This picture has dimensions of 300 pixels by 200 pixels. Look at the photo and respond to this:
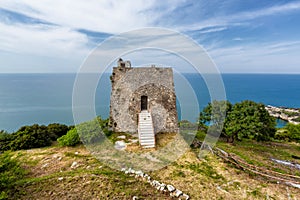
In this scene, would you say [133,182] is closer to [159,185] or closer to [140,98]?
[159,185]

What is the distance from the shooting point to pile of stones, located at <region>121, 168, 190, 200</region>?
748 cm

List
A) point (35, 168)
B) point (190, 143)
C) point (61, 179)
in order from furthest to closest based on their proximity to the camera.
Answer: point (190, 143)
point (35, 168)
point (61, 179)

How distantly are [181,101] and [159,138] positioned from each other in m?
3.49

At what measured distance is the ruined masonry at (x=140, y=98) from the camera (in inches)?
590

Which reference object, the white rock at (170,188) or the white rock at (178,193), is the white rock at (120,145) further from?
the white rock at (178,193)

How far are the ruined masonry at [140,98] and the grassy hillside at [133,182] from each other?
4476 millimetres

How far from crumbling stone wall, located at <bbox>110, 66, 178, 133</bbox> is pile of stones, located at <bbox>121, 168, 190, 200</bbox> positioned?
6.07 m

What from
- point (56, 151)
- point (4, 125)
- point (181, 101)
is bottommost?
point (4, 125)

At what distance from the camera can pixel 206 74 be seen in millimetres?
9953

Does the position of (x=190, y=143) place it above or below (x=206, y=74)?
below

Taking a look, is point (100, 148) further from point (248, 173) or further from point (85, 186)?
point (248, 173)

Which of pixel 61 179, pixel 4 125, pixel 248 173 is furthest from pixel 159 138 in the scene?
pixel 4 125

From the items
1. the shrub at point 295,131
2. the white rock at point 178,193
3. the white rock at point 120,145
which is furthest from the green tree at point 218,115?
the shrub at point 295,131

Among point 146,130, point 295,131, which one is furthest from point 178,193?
point 295,131
